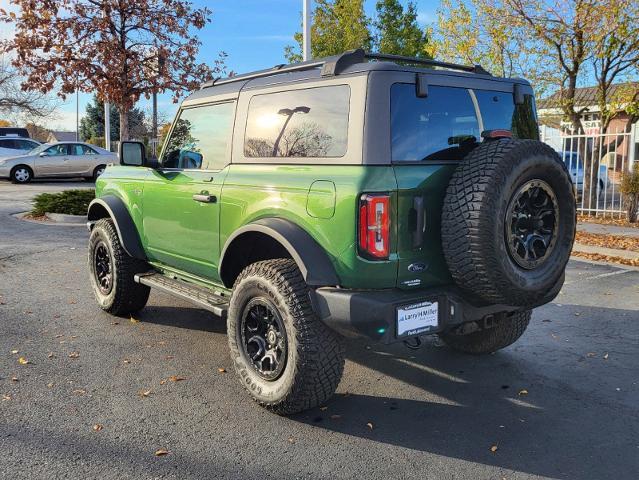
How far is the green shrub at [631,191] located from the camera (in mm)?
12367

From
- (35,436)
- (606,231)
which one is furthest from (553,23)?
(35,436)

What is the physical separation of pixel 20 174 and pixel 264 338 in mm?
20236

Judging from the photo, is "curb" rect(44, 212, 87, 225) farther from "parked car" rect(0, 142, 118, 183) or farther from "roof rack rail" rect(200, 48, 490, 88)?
"parked car" rect(0, 142, 118, 183)

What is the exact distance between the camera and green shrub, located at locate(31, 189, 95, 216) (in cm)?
1251

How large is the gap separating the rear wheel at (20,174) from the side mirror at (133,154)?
1816cm

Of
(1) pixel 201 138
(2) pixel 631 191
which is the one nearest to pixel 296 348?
(1) pixel 201 138

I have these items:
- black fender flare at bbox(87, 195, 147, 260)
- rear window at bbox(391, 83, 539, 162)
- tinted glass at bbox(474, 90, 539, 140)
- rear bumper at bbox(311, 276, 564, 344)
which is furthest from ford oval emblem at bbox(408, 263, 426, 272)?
black fender flare at bbox(87, 195, 147, 260)

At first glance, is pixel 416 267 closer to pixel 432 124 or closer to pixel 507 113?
pixel 432 124

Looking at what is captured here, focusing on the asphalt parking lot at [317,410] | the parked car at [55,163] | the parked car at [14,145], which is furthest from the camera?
the parked car at [14,145]

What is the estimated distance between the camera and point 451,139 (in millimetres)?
3660

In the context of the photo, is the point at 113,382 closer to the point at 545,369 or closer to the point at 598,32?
the point at 545,369

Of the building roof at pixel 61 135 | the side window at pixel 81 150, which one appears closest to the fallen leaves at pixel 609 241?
the side window at pixel 81 150

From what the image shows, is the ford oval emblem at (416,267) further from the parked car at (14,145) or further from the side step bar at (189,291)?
the parked car at (14,145)

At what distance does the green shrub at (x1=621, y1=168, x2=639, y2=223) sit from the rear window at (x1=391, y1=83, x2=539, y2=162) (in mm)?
9678
